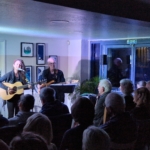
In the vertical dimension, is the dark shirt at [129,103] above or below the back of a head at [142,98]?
below

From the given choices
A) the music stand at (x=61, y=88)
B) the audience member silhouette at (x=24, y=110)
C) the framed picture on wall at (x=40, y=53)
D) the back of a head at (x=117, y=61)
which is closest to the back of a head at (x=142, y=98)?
the audience member silhouette at (x=24, y=110)

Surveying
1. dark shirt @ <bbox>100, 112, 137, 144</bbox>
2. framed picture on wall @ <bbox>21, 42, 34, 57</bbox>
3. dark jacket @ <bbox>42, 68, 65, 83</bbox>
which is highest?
framed picture on wall @ <bbox>21, 42, 34, 57</bbox>

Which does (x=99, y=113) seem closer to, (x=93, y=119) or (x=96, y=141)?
(x=93, y=119)

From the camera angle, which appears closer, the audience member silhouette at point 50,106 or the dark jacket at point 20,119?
the dark jacket at point 20,119

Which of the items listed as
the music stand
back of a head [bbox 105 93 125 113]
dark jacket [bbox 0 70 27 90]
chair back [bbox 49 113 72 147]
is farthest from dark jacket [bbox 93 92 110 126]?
dark jacket [bbox 0 70 27 90]

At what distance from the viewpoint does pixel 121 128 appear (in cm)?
317

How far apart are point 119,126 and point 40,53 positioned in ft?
17.1

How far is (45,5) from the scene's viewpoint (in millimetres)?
3217

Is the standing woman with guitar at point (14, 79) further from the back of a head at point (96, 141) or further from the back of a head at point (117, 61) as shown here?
the back of a head at point (96, 141)

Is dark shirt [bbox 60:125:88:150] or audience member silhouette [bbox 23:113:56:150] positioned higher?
audience member silhouette [bbox 23:113:56:150]

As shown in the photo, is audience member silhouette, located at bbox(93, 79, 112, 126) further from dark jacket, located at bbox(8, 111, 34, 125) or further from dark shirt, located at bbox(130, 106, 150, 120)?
dark jacket, located at bbox(8, 111, 34, 125)

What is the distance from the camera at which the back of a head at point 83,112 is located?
3.06m

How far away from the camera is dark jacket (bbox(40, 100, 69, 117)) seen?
383cm

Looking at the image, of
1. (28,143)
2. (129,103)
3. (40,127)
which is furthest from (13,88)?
(28,143)
